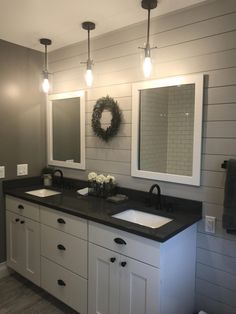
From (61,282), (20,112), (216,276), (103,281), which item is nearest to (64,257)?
(61,282)

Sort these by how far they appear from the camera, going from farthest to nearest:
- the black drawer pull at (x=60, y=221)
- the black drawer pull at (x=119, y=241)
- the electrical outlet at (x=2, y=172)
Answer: the electrical outlet at (x=2, y=172)
the black drawer pull at (x=60, y=221)
the black drawer pull at (x=119, y=241)

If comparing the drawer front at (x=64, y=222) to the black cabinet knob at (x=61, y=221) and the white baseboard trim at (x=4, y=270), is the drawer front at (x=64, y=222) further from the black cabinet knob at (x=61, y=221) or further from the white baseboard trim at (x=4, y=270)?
the white baseboard trim at (x=4, y=270)

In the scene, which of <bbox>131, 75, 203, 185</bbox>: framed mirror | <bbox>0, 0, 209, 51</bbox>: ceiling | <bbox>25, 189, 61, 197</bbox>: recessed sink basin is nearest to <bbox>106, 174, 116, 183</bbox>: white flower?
<bbox>131, 75, 203, 185</bbox>: framed mirror

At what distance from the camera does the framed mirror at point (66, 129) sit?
2719 mm

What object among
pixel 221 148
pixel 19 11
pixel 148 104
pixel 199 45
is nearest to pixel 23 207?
pixel 148 104

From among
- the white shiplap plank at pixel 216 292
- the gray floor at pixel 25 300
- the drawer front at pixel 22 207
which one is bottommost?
the gray floor at pixel 25 300

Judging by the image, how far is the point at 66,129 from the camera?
2.88 metres

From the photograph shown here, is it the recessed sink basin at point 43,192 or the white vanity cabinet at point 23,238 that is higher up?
the recessed sink basin at point 43,192

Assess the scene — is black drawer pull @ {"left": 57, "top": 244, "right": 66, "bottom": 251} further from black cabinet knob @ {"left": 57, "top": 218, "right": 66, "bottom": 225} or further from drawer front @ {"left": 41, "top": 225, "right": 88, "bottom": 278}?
black cabinet knob @ {"left": 57, "top": 218, "right": 66, "bottom": 225}

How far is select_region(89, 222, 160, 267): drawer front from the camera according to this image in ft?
5.15

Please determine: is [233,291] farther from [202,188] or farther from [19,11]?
[19,11]

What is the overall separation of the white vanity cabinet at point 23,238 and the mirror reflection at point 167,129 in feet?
3.66

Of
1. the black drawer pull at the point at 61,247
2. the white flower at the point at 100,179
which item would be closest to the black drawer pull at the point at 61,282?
the black drawer pull at the point at 61,247

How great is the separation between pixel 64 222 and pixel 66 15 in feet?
5.35
